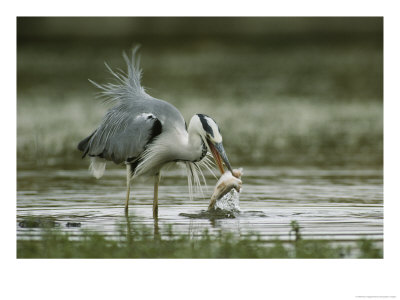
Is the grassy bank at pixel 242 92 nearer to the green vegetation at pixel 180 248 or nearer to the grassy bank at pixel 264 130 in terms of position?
the grassy bank at pixel 264 130

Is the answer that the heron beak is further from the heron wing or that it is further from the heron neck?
the heron wing

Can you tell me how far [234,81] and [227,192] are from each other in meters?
14.2

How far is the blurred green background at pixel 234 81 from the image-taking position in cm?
1416

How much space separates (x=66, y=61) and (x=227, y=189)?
645 inches

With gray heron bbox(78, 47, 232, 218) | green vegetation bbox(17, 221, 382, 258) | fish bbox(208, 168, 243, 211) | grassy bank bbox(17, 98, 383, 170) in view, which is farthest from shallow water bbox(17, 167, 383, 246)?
grassy bank bbox(17, 98, 383, 170)

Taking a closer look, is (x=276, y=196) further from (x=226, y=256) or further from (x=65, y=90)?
(x=65, y=90)

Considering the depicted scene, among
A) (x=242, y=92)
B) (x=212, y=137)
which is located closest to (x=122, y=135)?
(x=212, y=137)

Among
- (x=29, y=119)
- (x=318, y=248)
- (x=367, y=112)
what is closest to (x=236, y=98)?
(x=367, y=112)

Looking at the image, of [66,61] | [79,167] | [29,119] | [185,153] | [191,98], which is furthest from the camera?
[66,61]

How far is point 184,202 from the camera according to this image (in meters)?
9.39

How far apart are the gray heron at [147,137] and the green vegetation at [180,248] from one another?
4.22 feet

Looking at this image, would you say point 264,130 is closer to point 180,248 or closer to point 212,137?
point 212,137

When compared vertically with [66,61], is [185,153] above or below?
below

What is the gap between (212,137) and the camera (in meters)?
8.01
